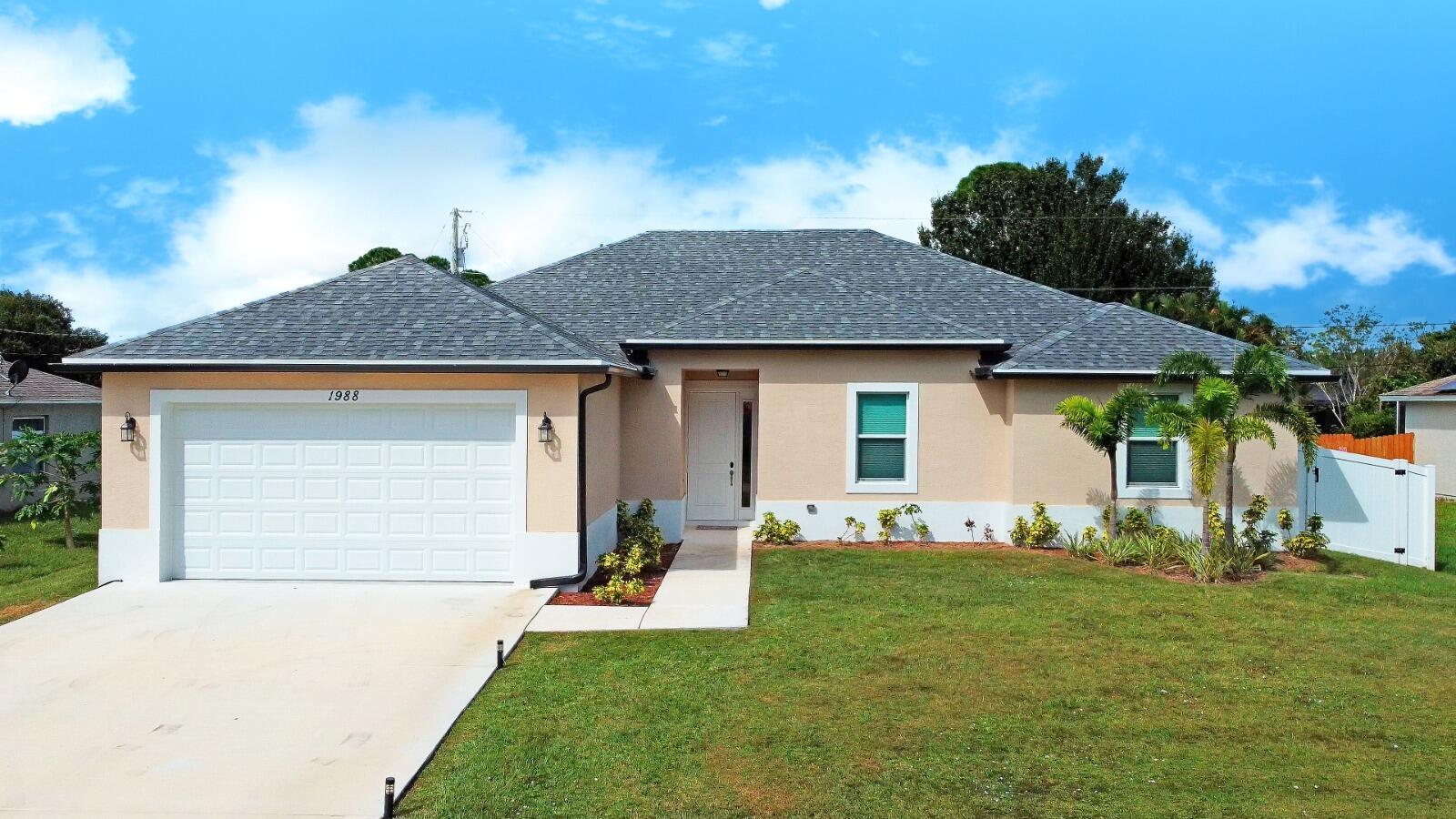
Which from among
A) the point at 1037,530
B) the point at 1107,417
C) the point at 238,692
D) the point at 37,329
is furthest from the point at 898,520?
the point at 37,329

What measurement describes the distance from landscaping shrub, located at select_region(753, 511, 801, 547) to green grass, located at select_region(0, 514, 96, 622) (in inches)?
349

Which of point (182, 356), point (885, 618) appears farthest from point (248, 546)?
point (885, 618)

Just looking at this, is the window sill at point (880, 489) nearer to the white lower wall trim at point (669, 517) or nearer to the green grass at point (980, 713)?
the white lower wall trim at point (669, 517)

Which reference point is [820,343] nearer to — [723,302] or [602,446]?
[723,302]

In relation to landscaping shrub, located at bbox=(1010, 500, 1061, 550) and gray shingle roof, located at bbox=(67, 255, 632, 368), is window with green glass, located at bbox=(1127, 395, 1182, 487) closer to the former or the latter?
landscaping shrub, located at bbox=(1010, 500, 1061, 550)

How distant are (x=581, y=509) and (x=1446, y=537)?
15553 millimetres

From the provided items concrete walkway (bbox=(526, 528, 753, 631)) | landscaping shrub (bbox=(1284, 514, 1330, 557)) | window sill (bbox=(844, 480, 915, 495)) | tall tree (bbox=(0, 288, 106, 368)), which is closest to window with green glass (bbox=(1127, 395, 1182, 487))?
landscaping shrub (bbox=(1284, 514, 1330, 557))

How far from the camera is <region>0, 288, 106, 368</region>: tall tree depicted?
4000cm

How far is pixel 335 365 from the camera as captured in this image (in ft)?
33.8

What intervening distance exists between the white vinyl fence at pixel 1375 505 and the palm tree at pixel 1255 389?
1.95 m

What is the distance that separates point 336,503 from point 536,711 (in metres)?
5.53

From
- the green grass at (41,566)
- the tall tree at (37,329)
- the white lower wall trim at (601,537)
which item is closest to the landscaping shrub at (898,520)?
the white lower wall trim at (601,537)

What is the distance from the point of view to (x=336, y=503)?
10.8m

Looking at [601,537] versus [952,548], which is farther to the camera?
[952,548]
